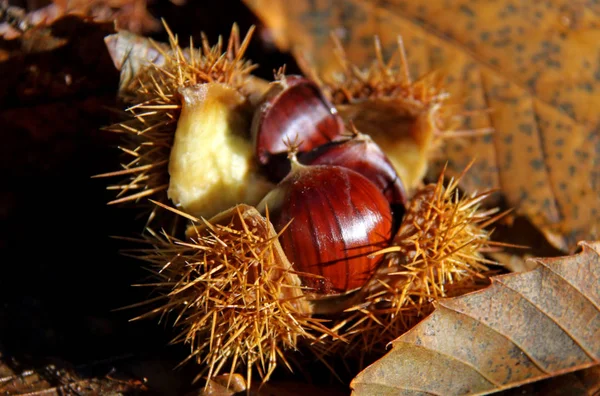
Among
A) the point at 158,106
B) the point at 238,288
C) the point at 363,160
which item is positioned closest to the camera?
the point at 238,288

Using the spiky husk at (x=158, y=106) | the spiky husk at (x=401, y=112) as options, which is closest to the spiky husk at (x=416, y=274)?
the spiky husk at (x=401, y=112)

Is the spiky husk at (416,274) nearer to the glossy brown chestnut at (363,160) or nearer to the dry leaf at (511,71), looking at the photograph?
the glossy brown chestnut at (363,160)

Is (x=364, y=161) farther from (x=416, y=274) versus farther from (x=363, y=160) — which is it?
(x=416, y=274)

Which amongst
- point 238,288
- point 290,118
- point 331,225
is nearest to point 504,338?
point 331,225

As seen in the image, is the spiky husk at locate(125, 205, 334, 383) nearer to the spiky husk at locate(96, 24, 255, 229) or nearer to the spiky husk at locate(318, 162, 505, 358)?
the spiky husk at locate(318, 162, 505, 358)

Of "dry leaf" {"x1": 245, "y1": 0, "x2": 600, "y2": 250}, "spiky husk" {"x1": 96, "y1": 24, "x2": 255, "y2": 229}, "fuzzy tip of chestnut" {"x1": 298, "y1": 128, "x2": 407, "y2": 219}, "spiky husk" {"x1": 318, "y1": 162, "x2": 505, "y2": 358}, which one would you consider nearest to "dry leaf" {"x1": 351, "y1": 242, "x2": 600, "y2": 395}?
"spiky husk" {"x1": 318, "y1": 162, "x2": 505, "y2": 358}

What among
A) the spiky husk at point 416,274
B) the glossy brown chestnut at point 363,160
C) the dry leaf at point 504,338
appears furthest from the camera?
the glossy brown chestnut at point 363,160

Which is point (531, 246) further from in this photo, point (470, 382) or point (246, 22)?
point (246, 22)
